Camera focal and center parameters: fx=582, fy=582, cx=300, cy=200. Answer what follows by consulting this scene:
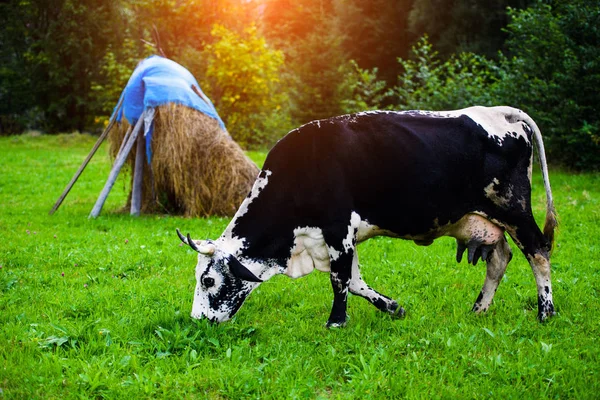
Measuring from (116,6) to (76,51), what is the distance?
123 inches

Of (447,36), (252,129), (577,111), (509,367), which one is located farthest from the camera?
(447,36)

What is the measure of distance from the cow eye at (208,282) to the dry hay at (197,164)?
5800mm

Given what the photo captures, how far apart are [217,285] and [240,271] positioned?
28cm

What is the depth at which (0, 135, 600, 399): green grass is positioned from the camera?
13.6 feet

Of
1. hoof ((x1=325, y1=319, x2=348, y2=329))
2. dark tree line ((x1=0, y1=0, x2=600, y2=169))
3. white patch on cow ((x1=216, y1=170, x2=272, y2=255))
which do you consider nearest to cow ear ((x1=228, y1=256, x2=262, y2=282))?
white patch on cow ((x1=216, y1=170, x2=272, y2=255))

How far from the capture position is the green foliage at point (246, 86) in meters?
21.2

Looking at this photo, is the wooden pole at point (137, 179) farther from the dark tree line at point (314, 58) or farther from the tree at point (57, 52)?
the tree at point (57, 52)

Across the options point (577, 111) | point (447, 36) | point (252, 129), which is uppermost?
point (447, 36)

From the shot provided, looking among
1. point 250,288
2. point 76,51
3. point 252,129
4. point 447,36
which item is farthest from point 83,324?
point 76,51

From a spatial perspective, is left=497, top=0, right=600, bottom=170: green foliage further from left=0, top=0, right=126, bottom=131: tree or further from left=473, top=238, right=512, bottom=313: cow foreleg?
left=0, top=0, right=126, bottom=131: tree

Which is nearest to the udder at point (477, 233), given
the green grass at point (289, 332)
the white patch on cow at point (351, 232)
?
the green grass at point (289, 332)

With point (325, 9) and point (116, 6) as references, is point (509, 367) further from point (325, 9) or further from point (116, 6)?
point (325, 9)

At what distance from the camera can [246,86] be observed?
2184 centimetres

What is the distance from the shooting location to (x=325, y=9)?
38500mm
